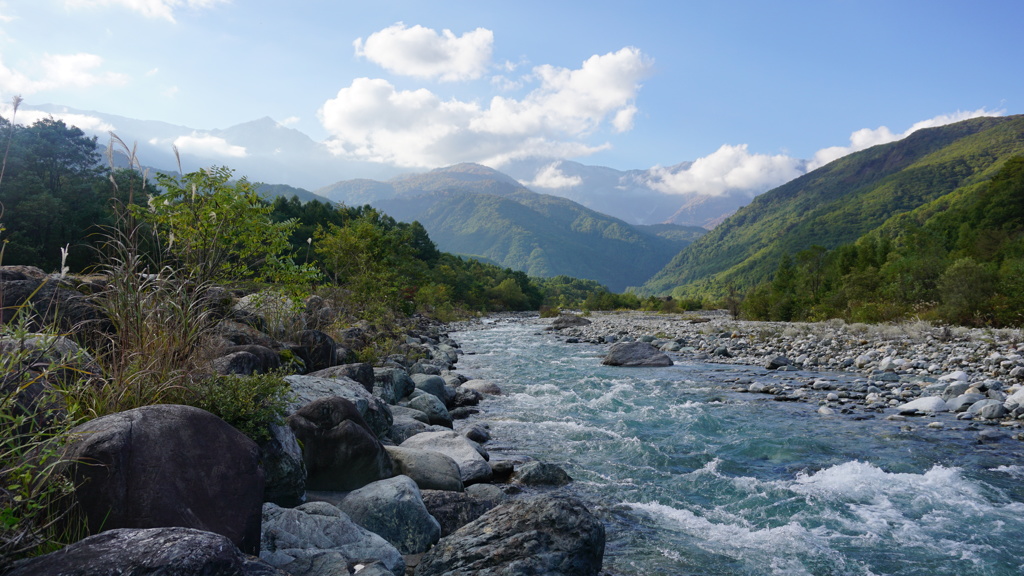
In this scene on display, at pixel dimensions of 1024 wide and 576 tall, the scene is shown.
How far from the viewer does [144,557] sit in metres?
2.72

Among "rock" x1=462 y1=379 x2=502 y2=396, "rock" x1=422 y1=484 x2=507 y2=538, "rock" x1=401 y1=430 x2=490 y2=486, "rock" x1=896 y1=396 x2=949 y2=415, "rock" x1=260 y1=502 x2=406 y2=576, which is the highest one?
"rock" x1=896 y1=396 x2=949 y2=415

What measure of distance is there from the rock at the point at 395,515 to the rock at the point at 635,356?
16.7m

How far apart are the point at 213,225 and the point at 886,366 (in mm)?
20234

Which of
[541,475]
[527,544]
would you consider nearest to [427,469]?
[541,475]

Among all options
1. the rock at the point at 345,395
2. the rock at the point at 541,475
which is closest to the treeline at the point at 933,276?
the rock at the point at 541,475

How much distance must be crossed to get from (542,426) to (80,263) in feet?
102

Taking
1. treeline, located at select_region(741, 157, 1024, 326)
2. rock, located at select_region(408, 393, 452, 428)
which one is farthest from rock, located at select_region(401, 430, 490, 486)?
treeline, located at select_region(741, 157, 1024, 326)

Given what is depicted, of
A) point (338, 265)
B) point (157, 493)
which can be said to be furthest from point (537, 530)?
point (338, 265)

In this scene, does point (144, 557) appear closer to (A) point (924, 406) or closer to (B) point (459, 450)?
(B) point (459, 450)

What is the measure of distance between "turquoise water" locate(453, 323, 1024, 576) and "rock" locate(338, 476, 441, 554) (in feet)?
7.06

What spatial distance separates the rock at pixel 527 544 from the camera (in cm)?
480

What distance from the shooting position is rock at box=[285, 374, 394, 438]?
728cm

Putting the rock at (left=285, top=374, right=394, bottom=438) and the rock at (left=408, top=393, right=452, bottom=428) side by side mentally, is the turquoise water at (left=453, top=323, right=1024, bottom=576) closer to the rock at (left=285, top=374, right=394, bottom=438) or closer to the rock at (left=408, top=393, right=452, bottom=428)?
the rock at (left=408, top=393, right=452, bottom=428)

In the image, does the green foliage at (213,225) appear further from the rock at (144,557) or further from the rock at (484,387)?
the rock at (484,387)
